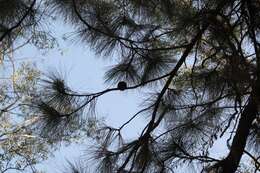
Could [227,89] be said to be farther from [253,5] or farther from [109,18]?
[109,18]

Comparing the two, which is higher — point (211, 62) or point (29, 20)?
point (29, 20)

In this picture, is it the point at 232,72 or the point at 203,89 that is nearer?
the point at 232,72

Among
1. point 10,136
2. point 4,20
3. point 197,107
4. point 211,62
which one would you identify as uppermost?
point 4,20

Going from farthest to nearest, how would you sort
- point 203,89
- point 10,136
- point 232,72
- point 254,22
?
1. point 10,136
2. point 203,89
3. point 254,22
4. point 232,72

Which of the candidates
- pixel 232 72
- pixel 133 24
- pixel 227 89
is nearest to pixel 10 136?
pixel 133 24

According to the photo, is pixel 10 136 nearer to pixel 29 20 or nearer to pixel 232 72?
pixel 29 20

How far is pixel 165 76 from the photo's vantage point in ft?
7.71

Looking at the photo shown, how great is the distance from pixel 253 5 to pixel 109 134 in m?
0.80

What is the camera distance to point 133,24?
104 inches

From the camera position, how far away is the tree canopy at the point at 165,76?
80.4 inches

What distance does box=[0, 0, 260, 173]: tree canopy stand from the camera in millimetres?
2041

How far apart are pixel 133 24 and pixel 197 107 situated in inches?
20.5

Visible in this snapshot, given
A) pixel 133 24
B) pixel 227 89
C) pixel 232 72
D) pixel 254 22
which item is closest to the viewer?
pixel 232 72

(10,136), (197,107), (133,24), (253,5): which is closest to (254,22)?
(253,5)
